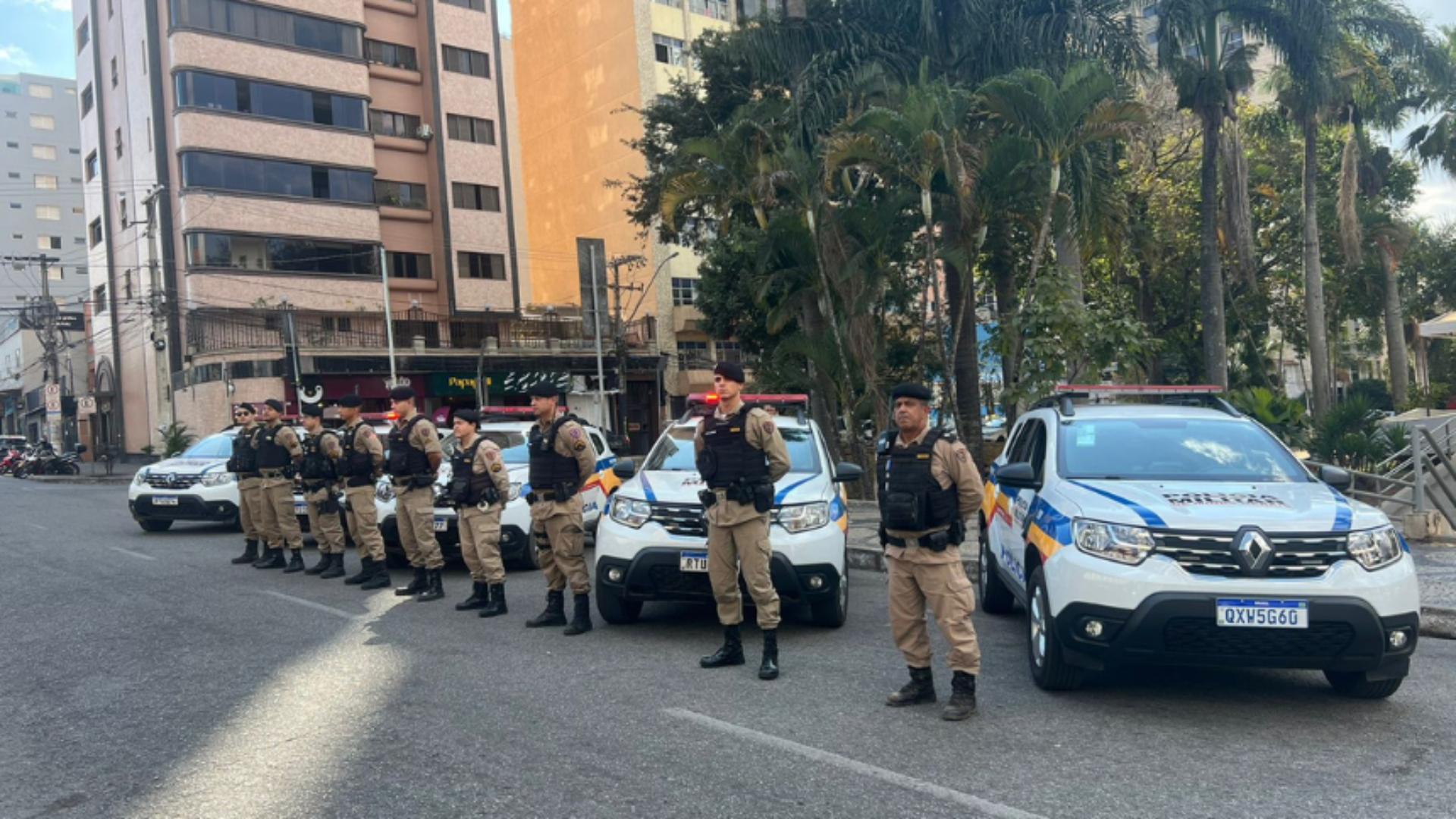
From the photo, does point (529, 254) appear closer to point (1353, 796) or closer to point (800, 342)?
point (800, 342)

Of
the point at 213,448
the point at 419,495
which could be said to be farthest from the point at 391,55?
the point at 419,495

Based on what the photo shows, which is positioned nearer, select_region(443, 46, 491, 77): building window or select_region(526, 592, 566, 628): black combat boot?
select_region(526, 592, 566, 628): black combat boot

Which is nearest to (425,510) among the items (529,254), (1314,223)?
(1314,223)

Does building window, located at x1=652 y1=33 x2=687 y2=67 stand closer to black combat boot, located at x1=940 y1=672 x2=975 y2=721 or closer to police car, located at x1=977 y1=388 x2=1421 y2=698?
police car, located at x1=977 y1=388 x2=1421 y2=698

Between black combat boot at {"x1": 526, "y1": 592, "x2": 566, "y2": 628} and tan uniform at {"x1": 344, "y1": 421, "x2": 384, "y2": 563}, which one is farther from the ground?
tan uniform at {"x1": 344, "y1": 421, "x2": 384, "y2": 563}

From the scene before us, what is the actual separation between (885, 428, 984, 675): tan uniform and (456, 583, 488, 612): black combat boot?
14.0 feet

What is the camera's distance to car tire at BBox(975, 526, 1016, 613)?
316 inches

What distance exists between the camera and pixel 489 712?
5555 mm

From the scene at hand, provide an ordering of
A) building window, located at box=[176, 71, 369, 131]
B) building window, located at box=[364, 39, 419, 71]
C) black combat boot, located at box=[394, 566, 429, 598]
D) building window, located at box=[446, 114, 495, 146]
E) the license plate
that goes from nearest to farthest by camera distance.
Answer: the license plate < black combat boot, located at box=[394, 566, 429, 598] < building window, located at box=[176, 71, 369, 131] < building window, located at box=[364, 39, 419, 71] < building window, located at box=[446, 114, 495, 146]

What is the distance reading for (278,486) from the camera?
11414 millimetres

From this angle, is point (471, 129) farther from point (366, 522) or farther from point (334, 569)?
point (366, 522)

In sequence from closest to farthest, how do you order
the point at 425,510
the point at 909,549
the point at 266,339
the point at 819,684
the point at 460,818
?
the point at 460,818, the point at 909,549, the point at 819,684, the point at 425,510, the point at 266,339

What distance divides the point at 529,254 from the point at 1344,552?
50.4m

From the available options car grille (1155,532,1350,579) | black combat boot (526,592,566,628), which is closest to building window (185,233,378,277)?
black combat boot (526,592,566,628)
